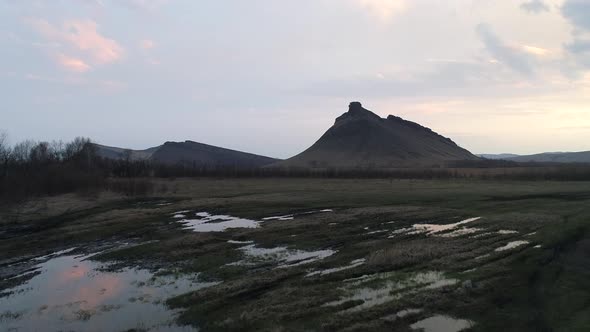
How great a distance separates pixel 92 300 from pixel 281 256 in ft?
28.9

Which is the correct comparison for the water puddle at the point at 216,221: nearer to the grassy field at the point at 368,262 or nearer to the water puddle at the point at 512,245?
the grassy field at the point at 368,262

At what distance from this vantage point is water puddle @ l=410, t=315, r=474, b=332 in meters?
11.4

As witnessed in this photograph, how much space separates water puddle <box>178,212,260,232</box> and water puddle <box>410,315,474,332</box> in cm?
2066

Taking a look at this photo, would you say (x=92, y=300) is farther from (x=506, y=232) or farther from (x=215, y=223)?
(x=506, y=232)

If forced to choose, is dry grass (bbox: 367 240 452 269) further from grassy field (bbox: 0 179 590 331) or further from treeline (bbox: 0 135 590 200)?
treeline (bbox: 0 135 590 200)

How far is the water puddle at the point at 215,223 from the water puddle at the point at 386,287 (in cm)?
1677

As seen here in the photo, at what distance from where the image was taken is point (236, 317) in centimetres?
1258

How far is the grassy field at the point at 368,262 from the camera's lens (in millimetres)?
12336

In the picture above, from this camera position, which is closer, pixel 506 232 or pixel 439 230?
pixel 506 232

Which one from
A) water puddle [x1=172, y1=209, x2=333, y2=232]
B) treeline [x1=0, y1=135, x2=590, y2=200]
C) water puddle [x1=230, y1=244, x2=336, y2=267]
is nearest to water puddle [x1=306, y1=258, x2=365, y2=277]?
water puddle [x1=230, y1=244, x2=336, y2=267]

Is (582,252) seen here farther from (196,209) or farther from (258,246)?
(196,209)

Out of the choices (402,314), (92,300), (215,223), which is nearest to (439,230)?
(402,314)

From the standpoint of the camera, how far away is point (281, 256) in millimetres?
21234

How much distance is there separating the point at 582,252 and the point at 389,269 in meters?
9.02
